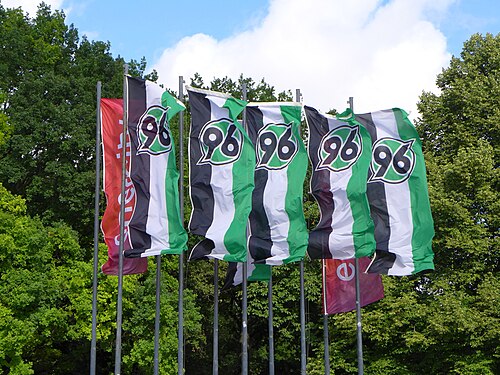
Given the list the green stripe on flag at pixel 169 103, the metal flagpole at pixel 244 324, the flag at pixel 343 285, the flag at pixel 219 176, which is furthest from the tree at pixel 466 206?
the green stripe on flag at pixel 169 103

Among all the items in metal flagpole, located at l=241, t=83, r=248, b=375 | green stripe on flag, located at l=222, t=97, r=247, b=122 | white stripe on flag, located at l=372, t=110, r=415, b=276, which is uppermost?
green stripe on flag, located at l=222, t=97, r=247, b=122

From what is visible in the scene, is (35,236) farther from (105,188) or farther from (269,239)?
(269,239)

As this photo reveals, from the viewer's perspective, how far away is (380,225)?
24.1m

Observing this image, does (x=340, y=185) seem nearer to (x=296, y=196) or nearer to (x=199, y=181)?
(x=296, y=196)

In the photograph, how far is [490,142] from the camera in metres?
37.1

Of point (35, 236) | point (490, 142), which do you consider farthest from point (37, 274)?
point (490, 142)

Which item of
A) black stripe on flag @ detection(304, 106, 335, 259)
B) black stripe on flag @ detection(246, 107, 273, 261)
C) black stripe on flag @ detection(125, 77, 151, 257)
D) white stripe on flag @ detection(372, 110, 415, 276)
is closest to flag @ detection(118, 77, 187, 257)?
black stripe on flag @ detection(125, 77, 151, 257)

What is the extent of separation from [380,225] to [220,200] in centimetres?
534

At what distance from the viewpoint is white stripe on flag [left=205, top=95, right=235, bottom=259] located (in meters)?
22.1

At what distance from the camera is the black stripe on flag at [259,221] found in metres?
23.1

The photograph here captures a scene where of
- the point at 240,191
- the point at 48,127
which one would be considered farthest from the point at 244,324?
the point at 48,127

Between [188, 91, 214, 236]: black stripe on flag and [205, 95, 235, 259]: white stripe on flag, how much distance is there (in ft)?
0.40

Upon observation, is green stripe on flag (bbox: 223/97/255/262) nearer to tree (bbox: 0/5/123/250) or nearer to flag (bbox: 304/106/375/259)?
flag (bbox: 304/106/375/259)

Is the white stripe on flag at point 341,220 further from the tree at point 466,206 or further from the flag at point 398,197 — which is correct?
the tree at point 466,206
